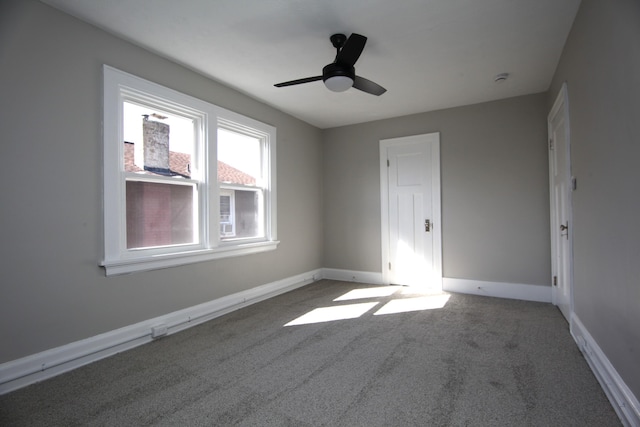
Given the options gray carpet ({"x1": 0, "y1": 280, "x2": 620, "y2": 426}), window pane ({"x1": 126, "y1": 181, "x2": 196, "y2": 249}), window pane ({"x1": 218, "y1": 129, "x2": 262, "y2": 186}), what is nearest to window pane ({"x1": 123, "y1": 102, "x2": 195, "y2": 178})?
window pane ({"x1": 126, "y1": 181, "x2": 196, "y2": 249})

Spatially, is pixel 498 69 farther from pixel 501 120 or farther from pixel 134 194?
pixel 134 194

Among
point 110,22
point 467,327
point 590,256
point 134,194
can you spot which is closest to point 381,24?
point 110,22

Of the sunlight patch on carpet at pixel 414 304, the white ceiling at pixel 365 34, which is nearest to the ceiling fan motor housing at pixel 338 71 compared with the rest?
the white ceiling at pixel 365 34

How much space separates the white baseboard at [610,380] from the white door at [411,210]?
2091 millimetres

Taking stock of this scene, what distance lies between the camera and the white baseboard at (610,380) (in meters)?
1.54

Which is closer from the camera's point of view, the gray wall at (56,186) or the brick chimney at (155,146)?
the gray wall at (56,186)

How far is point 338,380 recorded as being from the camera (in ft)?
6.86

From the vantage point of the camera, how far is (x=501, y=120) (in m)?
4.11

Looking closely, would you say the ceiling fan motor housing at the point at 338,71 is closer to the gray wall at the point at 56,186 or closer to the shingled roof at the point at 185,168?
the gray wall at the point at 56,186

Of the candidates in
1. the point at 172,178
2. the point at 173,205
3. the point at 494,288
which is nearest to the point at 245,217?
the point at 173,205

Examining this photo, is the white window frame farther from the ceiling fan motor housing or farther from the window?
the ceiling fan motor housing

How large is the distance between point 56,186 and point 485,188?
4.47 metres

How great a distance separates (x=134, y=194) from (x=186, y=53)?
52.7 inches

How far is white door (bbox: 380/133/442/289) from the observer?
4.50 metres
